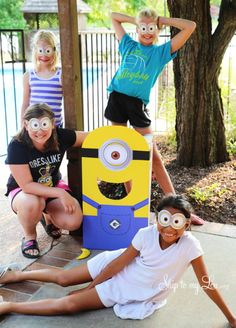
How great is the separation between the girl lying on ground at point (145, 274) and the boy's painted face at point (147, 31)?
1576 mm

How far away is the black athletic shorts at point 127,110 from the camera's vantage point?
12.3ft

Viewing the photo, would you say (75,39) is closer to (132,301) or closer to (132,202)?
(132,202)

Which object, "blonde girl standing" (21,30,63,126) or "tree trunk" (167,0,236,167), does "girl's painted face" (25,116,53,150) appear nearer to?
"blonde girl standing" (21,30,63,126)

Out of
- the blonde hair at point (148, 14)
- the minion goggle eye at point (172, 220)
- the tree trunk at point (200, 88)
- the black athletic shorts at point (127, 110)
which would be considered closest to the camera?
the minion goggle eye at point (172, 220)

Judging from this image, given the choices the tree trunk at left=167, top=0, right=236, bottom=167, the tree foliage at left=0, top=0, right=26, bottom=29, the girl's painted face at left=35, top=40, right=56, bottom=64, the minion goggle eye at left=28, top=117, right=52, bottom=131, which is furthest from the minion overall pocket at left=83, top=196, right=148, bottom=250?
the tree foliage at left=0, top=0, right=26, bottom=29

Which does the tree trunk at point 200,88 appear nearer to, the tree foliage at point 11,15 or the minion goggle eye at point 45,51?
the minion goggle eye at point 45,51

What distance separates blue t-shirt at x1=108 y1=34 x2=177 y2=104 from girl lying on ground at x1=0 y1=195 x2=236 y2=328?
141cm

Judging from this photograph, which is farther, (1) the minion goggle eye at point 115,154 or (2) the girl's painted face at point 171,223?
(1) the minion goggle eye at point 115,154

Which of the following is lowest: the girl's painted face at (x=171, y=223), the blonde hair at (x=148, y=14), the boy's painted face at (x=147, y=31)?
the girl's painted face at (x=171, y=223)

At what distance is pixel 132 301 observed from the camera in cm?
260

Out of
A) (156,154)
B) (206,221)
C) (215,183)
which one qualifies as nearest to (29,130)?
(156,154)

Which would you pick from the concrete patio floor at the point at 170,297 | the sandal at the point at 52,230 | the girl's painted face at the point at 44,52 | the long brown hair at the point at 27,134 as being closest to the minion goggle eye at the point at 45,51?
the girl's painted face at the point at 44,52

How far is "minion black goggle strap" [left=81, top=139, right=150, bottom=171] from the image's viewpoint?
3.34 metres

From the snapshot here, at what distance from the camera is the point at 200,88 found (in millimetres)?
5137
